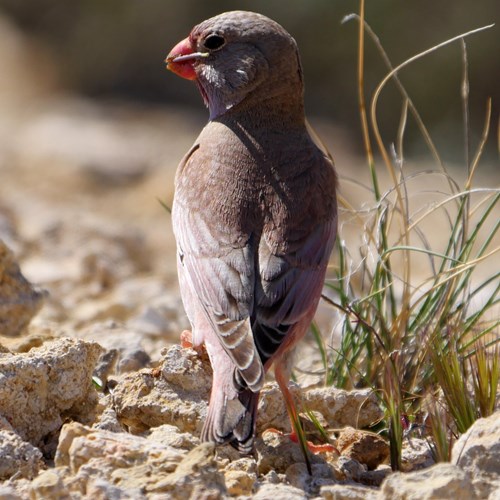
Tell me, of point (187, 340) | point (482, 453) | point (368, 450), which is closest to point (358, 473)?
point (368, 450)

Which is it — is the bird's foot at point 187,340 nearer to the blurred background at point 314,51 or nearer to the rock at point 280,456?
the rock at point 280,456

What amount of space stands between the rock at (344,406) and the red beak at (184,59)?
1804 mm

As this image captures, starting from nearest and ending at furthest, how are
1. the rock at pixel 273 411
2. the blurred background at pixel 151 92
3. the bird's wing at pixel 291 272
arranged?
the bird's wing at pixel 291 272, the rock at pixel 273 411, the blurred background at pixel 151 92

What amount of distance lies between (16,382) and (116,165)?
6.93 m

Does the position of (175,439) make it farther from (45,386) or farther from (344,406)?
(344,406)

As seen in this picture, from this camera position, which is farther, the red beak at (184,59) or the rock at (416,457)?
the red beak at (184,59)

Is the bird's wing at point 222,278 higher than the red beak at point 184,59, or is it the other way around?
the red beak at point 184,59

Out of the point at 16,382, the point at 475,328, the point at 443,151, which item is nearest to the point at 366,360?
the point at 475,328

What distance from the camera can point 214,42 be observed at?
16.9 ft

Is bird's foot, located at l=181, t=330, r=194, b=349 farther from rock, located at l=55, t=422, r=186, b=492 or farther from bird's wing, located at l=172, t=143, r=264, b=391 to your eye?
rock, located at l=55, t=422, r=186, b=492

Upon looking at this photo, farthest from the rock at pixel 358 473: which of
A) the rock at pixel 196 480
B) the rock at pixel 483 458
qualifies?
the rock at pixel 196 480

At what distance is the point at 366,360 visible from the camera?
14.7ft

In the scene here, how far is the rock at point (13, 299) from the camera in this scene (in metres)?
4.91

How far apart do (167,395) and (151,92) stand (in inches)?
490
